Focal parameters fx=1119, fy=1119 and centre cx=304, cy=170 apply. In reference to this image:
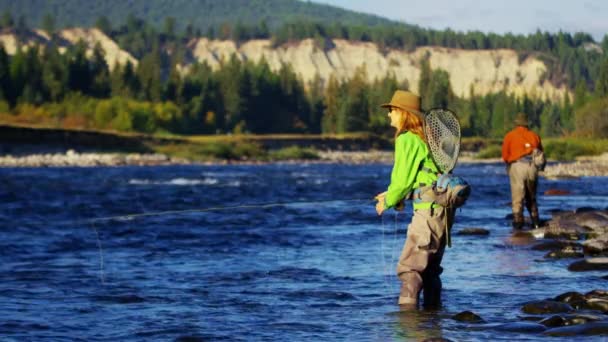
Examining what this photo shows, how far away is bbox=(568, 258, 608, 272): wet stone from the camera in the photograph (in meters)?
12.9

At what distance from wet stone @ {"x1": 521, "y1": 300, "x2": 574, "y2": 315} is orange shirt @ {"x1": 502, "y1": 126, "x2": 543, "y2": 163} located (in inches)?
289

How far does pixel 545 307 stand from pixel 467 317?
82cm

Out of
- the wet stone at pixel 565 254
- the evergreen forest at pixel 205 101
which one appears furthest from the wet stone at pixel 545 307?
the evergreen forest at pixel 205 101

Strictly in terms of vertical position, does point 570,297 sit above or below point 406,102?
below

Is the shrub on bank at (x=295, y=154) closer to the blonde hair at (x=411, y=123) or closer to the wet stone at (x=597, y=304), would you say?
the wet stone at (x=597, y=304)

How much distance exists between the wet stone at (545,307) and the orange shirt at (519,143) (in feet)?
24.1

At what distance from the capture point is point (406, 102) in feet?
30.4

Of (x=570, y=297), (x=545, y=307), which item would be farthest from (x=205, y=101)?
(x=545, y=307)

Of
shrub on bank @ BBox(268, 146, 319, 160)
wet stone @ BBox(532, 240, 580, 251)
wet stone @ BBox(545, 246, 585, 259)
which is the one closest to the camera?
wet stone @ BBox(545, 246, 585, 259)

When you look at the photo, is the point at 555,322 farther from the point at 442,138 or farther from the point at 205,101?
the point at 205,101

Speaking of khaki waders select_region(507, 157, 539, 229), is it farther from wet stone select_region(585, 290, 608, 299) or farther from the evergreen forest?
the evergreen forest

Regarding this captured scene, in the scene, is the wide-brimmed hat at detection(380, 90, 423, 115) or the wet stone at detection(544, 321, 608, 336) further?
the wide-brimmed hat at detection(380, 90, 423, 115)

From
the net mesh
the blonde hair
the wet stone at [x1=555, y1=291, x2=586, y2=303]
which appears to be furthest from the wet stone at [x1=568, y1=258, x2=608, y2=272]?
the blonde hair

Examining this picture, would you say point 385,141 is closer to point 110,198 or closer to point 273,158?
point 273,158
